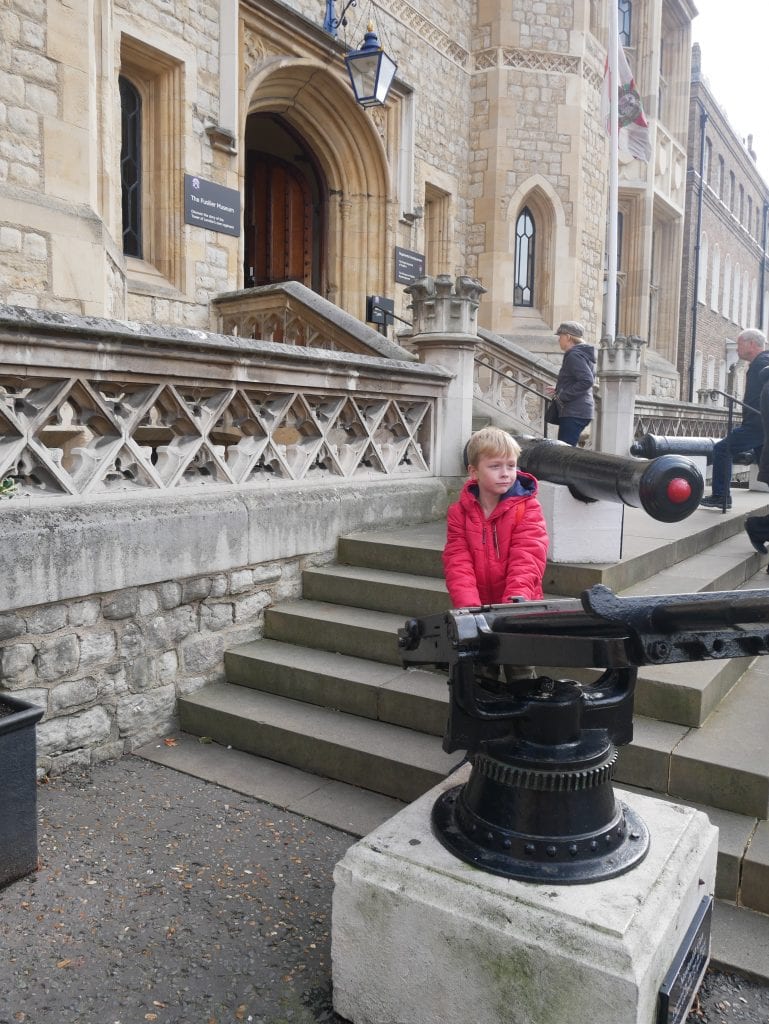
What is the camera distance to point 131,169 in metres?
9.17

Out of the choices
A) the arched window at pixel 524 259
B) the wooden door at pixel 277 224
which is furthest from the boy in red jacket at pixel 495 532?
the arched window at pixel 524 259

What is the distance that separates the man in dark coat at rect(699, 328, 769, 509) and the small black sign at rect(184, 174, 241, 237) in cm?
592

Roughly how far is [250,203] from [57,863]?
12.1 meters

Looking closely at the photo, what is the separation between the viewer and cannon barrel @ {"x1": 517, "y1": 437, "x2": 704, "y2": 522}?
2.63m

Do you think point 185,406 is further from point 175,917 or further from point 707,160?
point 707,160

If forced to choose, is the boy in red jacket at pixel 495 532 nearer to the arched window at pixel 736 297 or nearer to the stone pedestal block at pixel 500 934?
the stone pedestal block at pixel 500 934

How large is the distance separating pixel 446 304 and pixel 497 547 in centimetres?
361

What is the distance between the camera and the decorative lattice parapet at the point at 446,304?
6.40 meters

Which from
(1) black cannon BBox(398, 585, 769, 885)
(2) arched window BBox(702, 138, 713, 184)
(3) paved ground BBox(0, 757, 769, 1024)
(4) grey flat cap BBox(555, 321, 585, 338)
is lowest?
(3) paved ground BBox(0, 757, 769, 1024)

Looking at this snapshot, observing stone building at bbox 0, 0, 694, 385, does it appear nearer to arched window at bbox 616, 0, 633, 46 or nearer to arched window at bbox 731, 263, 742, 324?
arched window at bbox 616, 0, 633, 46

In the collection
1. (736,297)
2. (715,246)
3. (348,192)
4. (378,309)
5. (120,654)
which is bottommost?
(120,654)

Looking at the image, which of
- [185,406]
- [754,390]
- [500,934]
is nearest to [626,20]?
[754,390]

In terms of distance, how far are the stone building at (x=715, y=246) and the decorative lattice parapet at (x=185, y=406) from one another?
1315cm

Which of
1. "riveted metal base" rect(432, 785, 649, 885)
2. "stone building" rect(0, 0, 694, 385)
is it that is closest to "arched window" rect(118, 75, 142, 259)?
"stone building" rect(0, 0, 694, 385)
